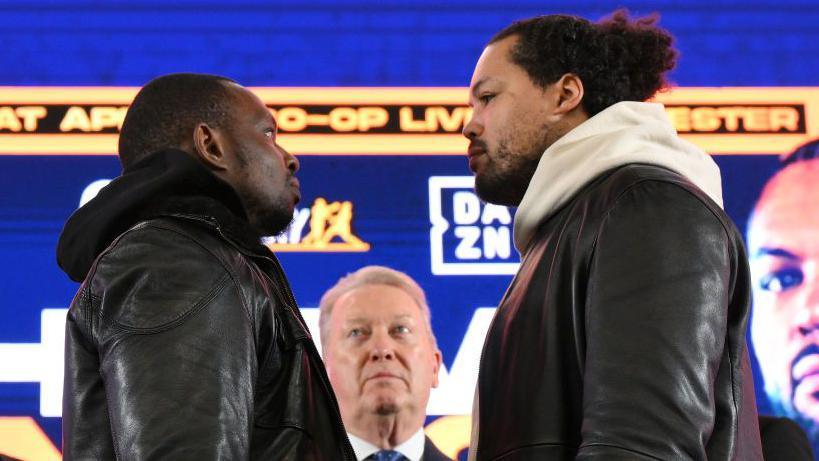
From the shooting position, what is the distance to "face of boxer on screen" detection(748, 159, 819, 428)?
375 centimetres

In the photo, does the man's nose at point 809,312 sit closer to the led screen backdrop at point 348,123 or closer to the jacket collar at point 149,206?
the led screen backdrop at point 348,123

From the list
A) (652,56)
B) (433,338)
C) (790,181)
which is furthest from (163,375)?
(790,181)

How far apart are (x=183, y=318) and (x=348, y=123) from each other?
98.1 inches

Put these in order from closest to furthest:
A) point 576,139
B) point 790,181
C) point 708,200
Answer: point 708,200 < point 576,139 < point 790,181

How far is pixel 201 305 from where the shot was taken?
1.44 metres

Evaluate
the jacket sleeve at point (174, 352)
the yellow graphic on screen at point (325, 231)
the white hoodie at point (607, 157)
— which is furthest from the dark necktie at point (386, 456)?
the jacket sleeve at point (174, 352)

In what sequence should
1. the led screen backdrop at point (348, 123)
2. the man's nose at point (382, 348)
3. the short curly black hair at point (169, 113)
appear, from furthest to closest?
the led screen backdrop at point (348, 123) → the man's nose at point (382, 348) → the short curly black hair at point (169, 113)

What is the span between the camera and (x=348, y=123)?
3875 mm

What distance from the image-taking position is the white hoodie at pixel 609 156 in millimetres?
1670

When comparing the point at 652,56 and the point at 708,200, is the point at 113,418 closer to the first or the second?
the point at 708,200

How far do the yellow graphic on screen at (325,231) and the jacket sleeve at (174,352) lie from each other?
223cm

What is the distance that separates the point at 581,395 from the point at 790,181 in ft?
8.48

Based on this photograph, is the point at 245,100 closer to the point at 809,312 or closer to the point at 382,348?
the point at 382,348

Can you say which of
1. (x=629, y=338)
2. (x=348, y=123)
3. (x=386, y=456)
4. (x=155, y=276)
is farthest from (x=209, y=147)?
(x=348, y=123)
